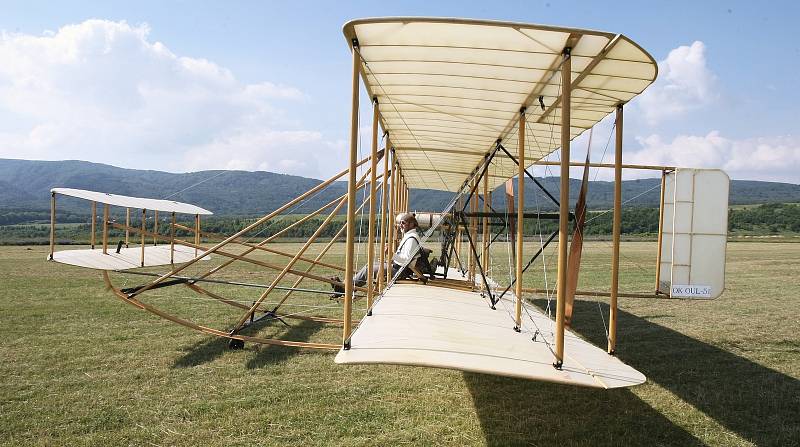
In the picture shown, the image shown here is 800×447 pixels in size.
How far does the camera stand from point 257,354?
255 inches

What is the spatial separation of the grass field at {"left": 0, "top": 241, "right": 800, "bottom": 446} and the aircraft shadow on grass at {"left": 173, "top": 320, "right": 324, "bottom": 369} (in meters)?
0.03

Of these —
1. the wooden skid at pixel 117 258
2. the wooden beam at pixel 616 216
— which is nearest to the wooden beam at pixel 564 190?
the wooden beam at pixel 616 216

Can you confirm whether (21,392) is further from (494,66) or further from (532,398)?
(494,66)

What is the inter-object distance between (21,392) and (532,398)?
5.05 metres

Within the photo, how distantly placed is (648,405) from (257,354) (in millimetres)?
4584

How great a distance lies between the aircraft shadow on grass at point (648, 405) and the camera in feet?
13.6

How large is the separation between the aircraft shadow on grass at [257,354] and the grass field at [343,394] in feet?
0.09

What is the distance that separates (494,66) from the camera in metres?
3.79

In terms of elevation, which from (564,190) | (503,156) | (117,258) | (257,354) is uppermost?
(503,156)

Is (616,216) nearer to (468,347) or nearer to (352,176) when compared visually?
(468,347)

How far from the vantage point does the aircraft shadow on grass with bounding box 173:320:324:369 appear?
610 cm

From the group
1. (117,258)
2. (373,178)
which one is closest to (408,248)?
(373,178)

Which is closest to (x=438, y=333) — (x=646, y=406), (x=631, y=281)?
(x=646, y=406)

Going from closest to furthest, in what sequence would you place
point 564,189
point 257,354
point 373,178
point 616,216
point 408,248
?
1. point 564,189
2. point 616,216
3. point 373,178
4. point 257,354
5. point 408,248
